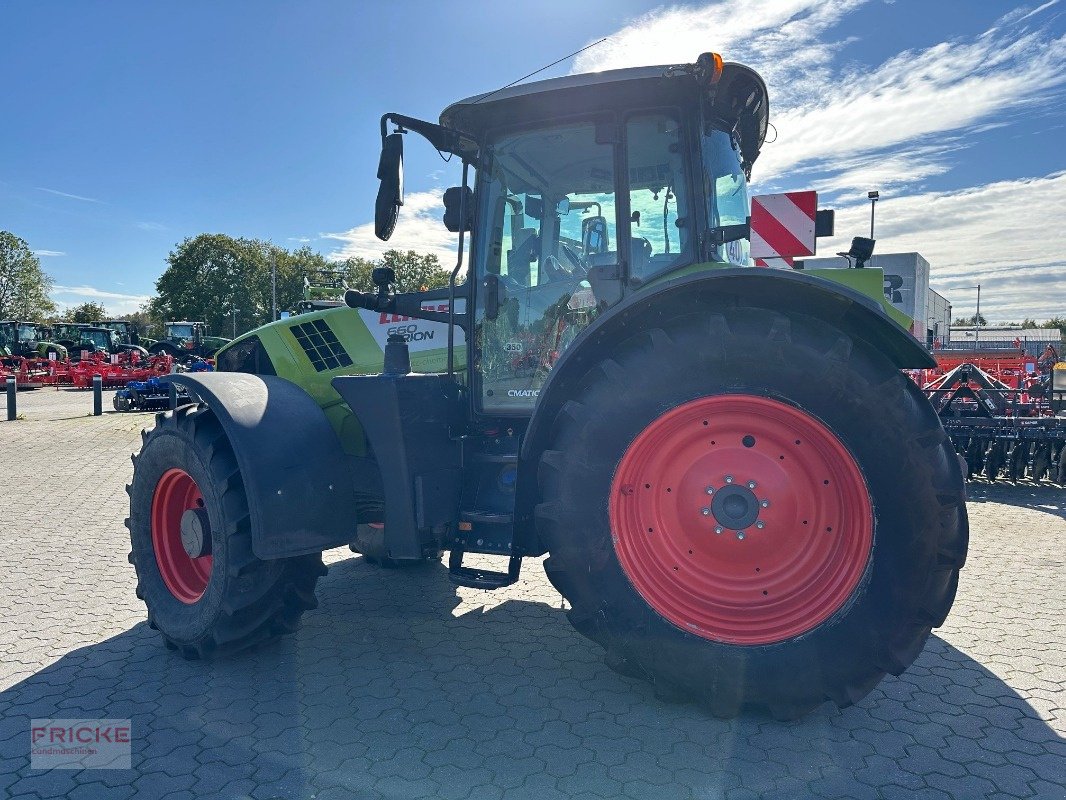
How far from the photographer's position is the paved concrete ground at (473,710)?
2605mm

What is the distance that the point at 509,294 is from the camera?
3.71 meters

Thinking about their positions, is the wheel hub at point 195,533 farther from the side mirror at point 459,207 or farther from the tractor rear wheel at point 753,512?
the side mirror at point 459,207

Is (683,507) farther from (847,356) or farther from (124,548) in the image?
(124,548)

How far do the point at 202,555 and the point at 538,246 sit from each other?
2.25 metres

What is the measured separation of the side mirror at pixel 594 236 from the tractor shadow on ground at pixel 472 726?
1.96 meters

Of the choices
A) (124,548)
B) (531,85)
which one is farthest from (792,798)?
(124,548)

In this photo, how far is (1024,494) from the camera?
765 cm

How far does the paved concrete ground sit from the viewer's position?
261 centimetres

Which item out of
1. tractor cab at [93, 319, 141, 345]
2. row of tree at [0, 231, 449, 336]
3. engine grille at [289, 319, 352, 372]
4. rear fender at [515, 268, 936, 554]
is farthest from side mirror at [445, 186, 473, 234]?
row of tree at [0, 231, 449, 336]

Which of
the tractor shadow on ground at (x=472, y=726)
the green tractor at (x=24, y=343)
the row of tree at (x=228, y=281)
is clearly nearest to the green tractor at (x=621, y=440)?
the tractor shadow on ground at (x=472, y=726)

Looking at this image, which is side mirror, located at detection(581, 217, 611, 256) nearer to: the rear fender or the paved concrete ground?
the rear fender

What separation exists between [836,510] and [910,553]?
0.30m

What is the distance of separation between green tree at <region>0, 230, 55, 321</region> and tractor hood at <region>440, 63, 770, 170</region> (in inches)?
2636

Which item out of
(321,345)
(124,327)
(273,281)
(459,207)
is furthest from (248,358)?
(273,281)
